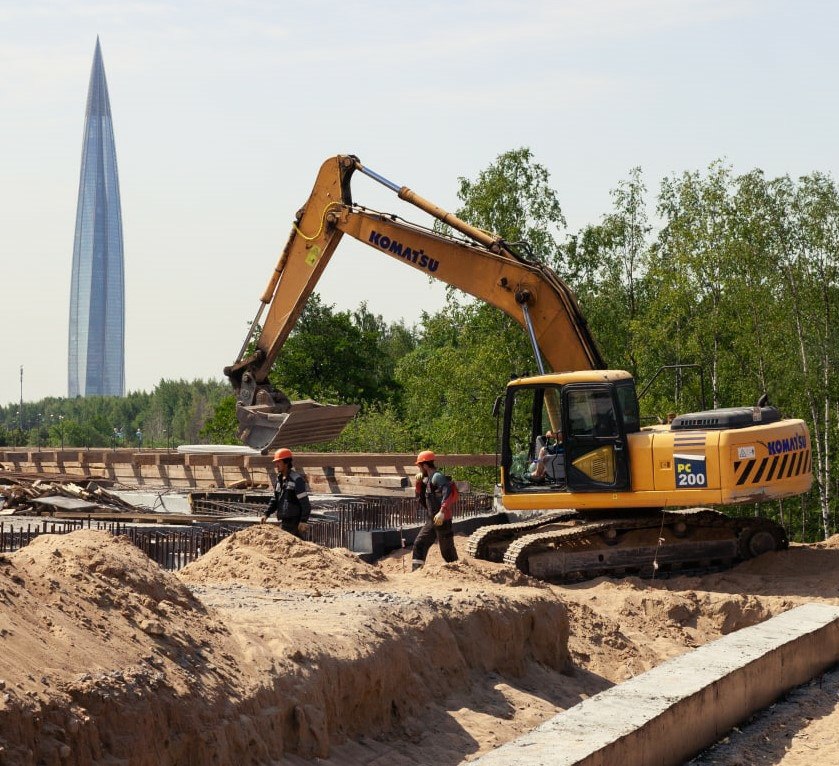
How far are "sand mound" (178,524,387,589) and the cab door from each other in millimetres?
4094

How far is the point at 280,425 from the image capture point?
66.0 ft

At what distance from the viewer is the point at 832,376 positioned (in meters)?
30.7

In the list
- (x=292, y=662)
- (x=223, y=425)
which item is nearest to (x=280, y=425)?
(x=292, y=662)

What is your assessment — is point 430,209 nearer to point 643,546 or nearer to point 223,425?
point 643,546

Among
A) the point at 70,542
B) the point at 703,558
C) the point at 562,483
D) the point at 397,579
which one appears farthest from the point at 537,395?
the point at 70,542

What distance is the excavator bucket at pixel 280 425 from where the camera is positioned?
20.2 metres

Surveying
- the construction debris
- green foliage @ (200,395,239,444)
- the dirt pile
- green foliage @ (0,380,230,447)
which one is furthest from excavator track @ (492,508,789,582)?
green foliage @ (0,380,230,447)

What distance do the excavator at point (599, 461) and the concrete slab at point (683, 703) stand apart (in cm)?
517

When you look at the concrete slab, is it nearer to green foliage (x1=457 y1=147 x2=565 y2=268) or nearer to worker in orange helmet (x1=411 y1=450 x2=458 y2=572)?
worker in orange helmet (x1=411 y1=450 x2=458 y2=572)

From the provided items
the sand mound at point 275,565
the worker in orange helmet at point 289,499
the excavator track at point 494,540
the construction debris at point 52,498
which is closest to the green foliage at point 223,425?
the construction debris at point 52,498

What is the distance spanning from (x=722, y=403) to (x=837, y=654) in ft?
80.5

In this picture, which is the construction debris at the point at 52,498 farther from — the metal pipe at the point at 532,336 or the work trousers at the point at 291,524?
the metal pipe at the point at 532,336

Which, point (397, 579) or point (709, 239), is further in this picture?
point (709, 239)

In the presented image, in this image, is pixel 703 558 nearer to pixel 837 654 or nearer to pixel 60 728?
pixel 837 654
